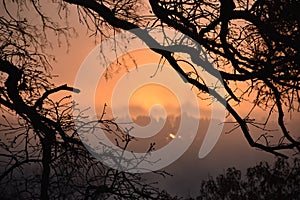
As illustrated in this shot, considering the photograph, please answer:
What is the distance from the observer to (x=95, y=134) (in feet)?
18.2

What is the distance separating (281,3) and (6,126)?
3.02 m

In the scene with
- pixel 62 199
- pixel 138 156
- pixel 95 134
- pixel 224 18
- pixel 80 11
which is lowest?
pixel 62 199

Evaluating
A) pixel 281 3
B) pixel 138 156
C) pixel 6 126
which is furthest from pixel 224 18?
pixel 6 126

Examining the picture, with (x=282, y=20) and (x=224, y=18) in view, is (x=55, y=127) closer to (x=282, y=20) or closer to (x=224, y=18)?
(x=224, y=18)

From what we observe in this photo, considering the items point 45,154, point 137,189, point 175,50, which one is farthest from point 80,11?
point 137,189

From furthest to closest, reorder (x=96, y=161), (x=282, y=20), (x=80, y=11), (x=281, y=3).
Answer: (x=80, y=11) → (x=96, y=161) → (x=282, y=20) → (x=281, y=3)

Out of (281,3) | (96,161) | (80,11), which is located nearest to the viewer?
(281,3)

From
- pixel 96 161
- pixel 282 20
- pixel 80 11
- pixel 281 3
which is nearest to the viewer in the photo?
pixel 281 3

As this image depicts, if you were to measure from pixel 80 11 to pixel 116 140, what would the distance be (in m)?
1.69

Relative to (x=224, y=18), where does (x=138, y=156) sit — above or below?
below

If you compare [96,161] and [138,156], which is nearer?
[138,156]

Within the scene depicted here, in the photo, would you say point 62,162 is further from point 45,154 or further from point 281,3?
point 281,3

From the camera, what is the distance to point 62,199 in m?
5.04

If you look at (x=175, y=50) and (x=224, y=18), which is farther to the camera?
(x=175, y=50)
